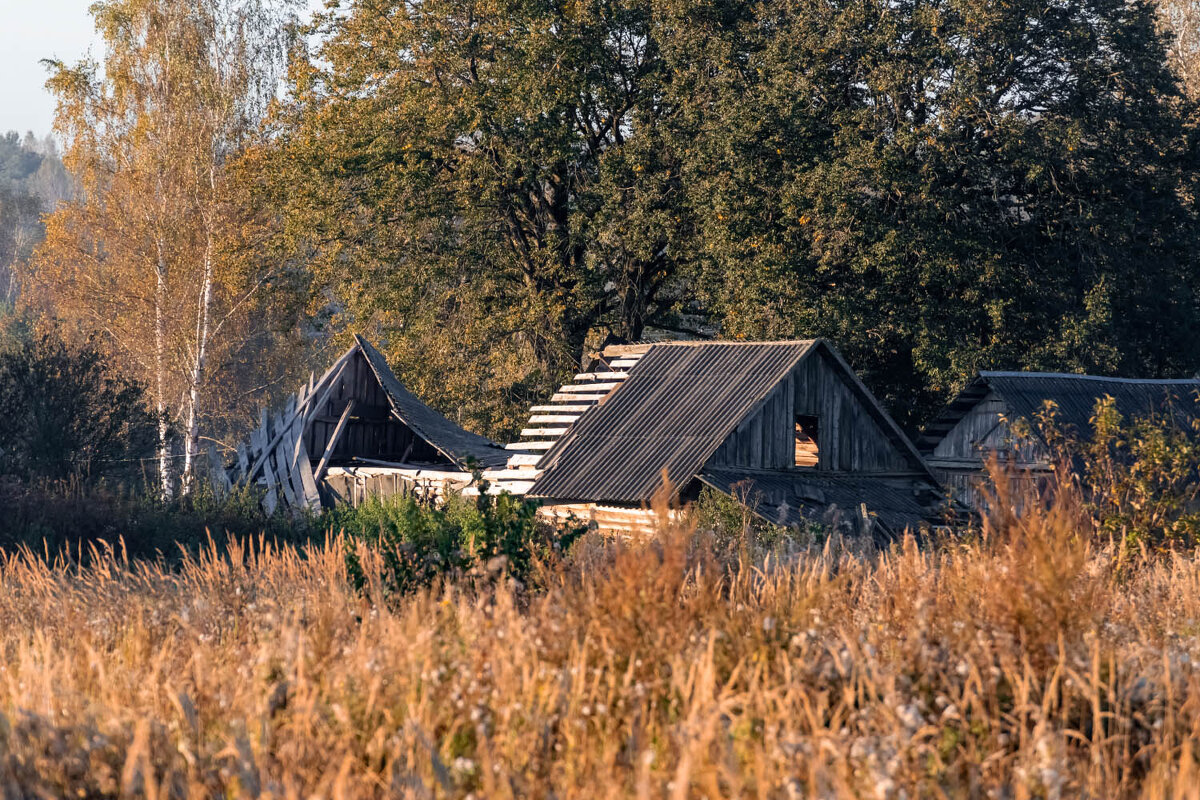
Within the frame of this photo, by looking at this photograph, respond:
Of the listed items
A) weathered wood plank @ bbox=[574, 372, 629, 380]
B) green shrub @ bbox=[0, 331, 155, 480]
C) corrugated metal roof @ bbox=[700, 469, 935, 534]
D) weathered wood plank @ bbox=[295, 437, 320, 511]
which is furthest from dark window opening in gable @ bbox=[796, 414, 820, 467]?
green shrub @ bbox=[0, 331, 155, 480]

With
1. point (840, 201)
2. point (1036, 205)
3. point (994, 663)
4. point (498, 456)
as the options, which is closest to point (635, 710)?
point (994, 663)

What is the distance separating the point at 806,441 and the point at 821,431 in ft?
8.01

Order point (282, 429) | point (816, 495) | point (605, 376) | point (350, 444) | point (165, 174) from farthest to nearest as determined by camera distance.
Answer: point (165, 174) → point (350, 444) → point (282, 429) → point (605, 376) → point (816, 495)

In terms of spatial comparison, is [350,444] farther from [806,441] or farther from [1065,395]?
[1065,395]

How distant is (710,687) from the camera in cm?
479

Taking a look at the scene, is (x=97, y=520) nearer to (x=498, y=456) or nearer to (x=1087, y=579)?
(x=498, y=456)

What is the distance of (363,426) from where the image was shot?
88.0 ft

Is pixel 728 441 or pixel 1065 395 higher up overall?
pixel 1065 395

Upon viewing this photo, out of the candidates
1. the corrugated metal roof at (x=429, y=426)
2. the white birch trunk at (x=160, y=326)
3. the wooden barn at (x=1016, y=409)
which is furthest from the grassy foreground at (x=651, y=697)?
the white birch trunk at (x=160, y=326)

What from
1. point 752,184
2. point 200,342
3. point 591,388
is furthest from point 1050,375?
point 200,342

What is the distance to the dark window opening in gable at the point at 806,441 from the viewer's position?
77.8 feet

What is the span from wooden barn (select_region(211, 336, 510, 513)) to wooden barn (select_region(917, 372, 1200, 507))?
10.2 m

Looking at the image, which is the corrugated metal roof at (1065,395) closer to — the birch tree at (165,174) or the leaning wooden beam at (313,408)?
the leaning wooden beam at (313,408)

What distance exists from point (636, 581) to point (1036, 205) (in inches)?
959
